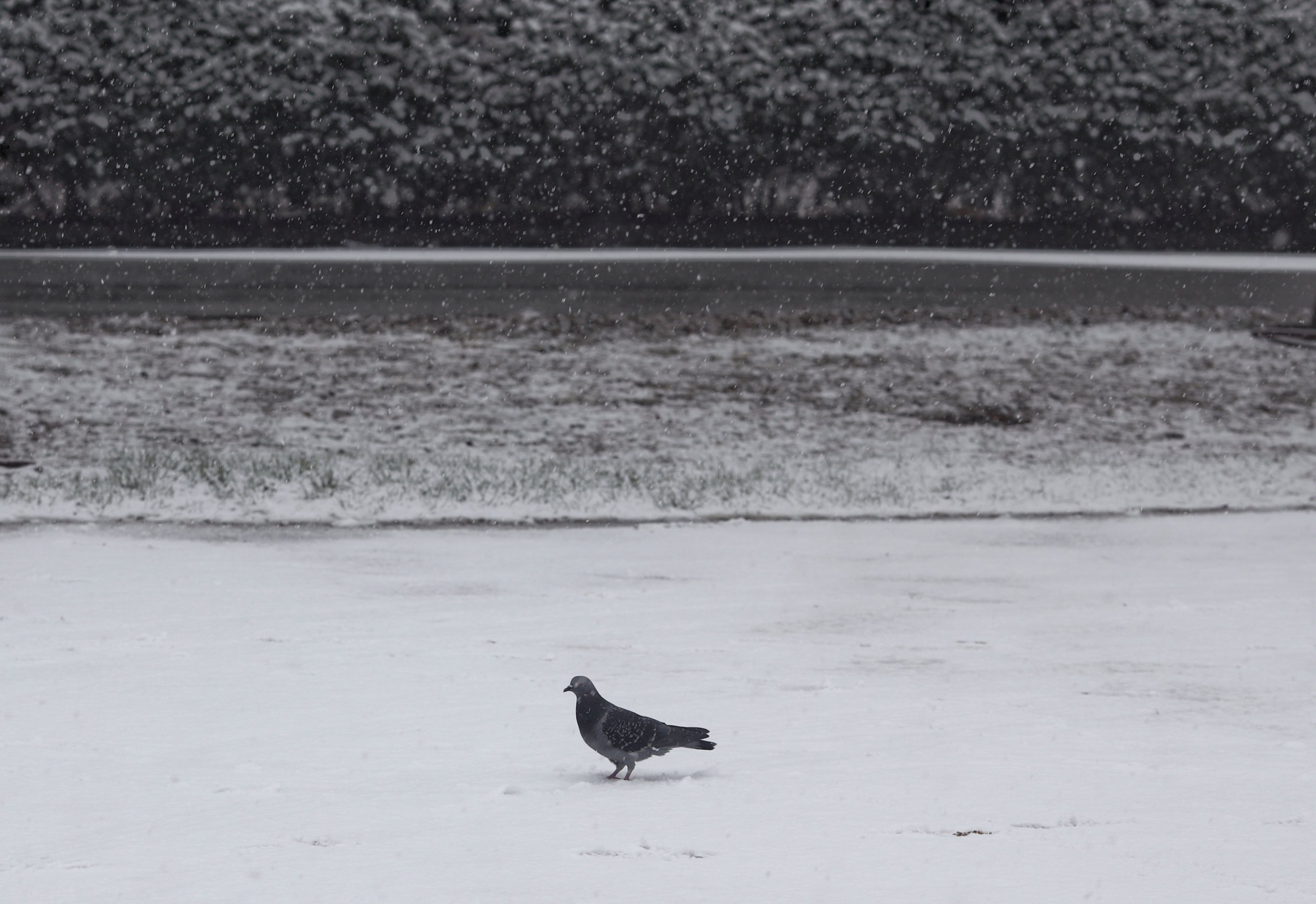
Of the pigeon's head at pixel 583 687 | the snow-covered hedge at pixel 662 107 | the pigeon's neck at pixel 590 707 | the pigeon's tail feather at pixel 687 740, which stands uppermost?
the snow-covered hedge at pixel 662 107

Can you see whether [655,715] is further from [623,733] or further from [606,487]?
[606,487]

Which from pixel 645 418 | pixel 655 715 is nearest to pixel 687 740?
pixel 655 715

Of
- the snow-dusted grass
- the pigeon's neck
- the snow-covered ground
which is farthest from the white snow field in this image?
the snow-covered ground

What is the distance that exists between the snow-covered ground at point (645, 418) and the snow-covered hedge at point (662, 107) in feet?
6.81

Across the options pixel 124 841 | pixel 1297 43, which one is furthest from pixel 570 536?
pixel 1297 43

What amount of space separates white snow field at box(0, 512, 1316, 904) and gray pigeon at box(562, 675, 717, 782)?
16 cm

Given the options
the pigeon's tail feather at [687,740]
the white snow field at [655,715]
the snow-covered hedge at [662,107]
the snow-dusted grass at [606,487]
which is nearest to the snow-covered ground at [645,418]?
the snow-dusted grass at [606,487]

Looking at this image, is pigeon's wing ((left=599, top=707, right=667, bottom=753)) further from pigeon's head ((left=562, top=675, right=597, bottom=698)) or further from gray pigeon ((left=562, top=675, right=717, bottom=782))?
pigeon's head ((left=562, top=675, right=597, bottom=698))

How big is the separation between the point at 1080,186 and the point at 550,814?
15412 mm

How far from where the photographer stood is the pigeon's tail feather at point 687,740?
543 cm

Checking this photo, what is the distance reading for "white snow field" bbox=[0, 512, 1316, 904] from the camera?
4.79 m

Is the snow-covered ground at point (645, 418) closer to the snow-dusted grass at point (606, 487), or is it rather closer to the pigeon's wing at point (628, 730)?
the snow-dusted grass at point (606, 487)

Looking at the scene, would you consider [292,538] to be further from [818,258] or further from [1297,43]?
[1297,43]

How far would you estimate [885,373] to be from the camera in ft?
53.2
